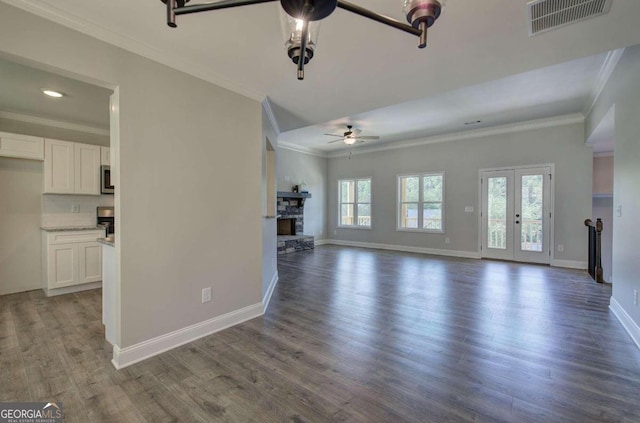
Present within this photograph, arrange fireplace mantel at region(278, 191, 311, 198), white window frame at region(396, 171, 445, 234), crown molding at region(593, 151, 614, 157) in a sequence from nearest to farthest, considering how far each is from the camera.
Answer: crown molding at region(593, 151, 614, 157), white window frame at region(396, 171, 445, 234), fireplace mantel at region(278, 191, 311, 198)

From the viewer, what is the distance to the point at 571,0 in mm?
1768

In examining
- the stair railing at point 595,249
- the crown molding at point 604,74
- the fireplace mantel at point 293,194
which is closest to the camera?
the crown molding at point 604,74

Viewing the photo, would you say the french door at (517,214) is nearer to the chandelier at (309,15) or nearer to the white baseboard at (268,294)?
the white baseboard at (268,294)

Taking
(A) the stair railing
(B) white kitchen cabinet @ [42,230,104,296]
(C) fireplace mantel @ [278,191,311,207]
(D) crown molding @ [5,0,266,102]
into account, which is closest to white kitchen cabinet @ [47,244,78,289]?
(B) white kitchen cabinet @ [42,230,104,296]

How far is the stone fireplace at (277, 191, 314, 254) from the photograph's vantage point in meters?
7.22

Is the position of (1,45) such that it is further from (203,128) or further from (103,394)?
(103,394)

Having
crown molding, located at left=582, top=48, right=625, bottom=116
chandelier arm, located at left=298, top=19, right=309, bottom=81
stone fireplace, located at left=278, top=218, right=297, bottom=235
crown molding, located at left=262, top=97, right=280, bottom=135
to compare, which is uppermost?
crown molding, located at left=582, top=48, right=625, bottom=116

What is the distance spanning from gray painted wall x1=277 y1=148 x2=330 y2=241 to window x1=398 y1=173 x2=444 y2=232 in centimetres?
248

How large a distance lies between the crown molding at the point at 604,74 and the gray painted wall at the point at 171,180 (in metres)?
3.88

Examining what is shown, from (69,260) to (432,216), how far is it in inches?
286

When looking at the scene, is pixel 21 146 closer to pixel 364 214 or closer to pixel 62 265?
pixel 62 265

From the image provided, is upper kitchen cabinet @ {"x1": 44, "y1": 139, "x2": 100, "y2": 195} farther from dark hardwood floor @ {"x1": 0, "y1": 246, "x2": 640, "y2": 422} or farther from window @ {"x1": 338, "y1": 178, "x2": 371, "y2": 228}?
window @ {"x1": 338, "y1": 178, "x2": 371, "y2": 228}

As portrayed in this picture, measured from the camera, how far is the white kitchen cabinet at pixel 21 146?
3.67m

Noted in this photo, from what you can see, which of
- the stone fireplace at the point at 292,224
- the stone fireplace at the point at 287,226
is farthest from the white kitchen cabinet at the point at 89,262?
the stone fireplace at the point at 287,226
